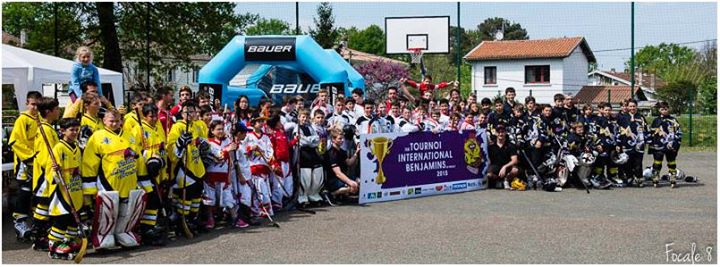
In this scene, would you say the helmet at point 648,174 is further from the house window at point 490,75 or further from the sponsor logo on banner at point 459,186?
the house window at point 490,75

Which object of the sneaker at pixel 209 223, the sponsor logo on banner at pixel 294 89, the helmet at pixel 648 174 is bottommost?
the sneaker at pixel 209 223

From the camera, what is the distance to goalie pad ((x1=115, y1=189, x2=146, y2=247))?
744cm

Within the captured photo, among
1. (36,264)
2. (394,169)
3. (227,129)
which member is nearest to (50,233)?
(36,264)

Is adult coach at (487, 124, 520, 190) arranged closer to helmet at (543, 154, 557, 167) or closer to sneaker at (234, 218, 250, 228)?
helmet at (543, 154, 557, 167)

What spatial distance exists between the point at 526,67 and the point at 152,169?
39.5 metres

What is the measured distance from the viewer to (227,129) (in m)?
9.68

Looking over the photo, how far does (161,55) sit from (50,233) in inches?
803

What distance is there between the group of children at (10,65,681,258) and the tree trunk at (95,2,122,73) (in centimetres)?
1583

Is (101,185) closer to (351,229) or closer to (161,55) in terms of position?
(351,229)

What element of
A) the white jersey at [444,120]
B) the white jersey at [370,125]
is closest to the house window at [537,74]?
the white jersey at [444,120]

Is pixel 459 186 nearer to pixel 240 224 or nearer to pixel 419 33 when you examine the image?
pixel 240 224

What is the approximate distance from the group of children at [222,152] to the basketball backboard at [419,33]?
8.66 meters

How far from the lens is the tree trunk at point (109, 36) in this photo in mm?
26266

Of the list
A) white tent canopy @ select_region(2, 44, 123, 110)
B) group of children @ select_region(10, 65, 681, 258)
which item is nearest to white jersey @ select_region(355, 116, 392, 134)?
group of children @ select_region(10, 65, 681, 258)
